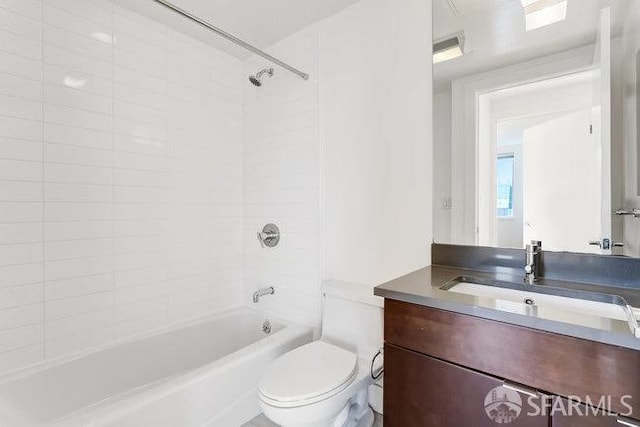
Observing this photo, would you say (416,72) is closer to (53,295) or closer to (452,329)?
(452,329)

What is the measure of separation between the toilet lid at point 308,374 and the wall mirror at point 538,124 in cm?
77

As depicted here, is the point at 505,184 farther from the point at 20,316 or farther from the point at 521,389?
A: the point at 20,316

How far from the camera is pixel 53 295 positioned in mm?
1550

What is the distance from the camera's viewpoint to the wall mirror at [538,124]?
111cm

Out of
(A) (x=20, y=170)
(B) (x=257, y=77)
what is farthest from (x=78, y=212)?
(B) (x=257, y=77)

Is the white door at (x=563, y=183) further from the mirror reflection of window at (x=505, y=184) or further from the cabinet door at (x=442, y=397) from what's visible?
the cabinet door at (x=442, y=397)

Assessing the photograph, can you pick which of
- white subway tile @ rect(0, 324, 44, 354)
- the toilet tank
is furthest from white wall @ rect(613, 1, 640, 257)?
white subway tile @ rect(0, 324, 44, 354)

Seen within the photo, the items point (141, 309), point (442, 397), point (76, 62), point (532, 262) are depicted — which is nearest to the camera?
point (442, 397)

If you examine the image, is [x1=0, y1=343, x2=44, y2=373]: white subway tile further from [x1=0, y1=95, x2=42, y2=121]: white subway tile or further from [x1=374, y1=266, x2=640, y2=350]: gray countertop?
[x1=374, y1=266, x2=640, y2=350]: gray countertop

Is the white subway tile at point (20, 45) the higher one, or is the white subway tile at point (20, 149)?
the white subway tile at point (20, 45)

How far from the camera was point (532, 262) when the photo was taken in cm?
117

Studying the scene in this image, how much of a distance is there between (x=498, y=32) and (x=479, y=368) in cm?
141

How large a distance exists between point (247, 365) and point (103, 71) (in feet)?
5.92

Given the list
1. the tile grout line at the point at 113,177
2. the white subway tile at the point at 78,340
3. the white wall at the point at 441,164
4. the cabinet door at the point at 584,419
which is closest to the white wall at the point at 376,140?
the white wall at the point at 441,164
